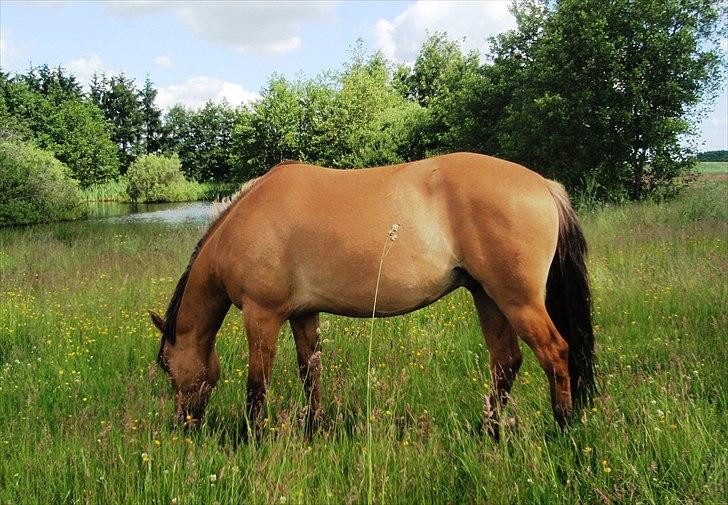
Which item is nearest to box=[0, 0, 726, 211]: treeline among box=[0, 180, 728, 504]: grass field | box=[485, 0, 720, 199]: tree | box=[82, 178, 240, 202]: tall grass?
box=[485, 0, 720, 199]: tree

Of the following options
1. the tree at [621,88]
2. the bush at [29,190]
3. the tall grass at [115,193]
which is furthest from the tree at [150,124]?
the tree at [621,88]

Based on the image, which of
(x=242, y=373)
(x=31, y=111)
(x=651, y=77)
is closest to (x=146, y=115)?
(x=31, y=111)

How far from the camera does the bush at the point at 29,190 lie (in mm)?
24984

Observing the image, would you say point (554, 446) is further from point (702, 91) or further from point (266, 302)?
point (702, 91)

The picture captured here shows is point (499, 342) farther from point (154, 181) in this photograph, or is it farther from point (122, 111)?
point (122, 111)

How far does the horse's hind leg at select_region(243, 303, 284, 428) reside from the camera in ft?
11.1

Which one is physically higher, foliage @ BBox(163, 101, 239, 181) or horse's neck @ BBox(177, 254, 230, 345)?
foliage @ BBox(163, 101, 239, 181)

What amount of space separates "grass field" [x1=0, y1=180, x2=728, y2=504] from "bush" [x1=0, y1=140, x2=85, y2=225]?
20.3 m

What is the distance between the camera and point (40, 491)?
2.45 meters

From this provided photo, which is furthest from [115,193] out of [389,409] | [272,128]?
[389,409]

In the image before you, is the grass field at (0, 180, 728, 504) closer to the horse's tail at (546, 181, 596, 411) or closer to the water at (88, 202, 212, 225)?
the horse's tail at (546, 181, 596, 411)

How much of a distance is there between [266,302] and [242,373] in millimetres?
1364

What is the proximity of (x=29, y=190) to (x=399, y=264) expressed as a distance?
94.3ft

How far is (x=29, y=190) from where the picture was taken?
26.0 metres
